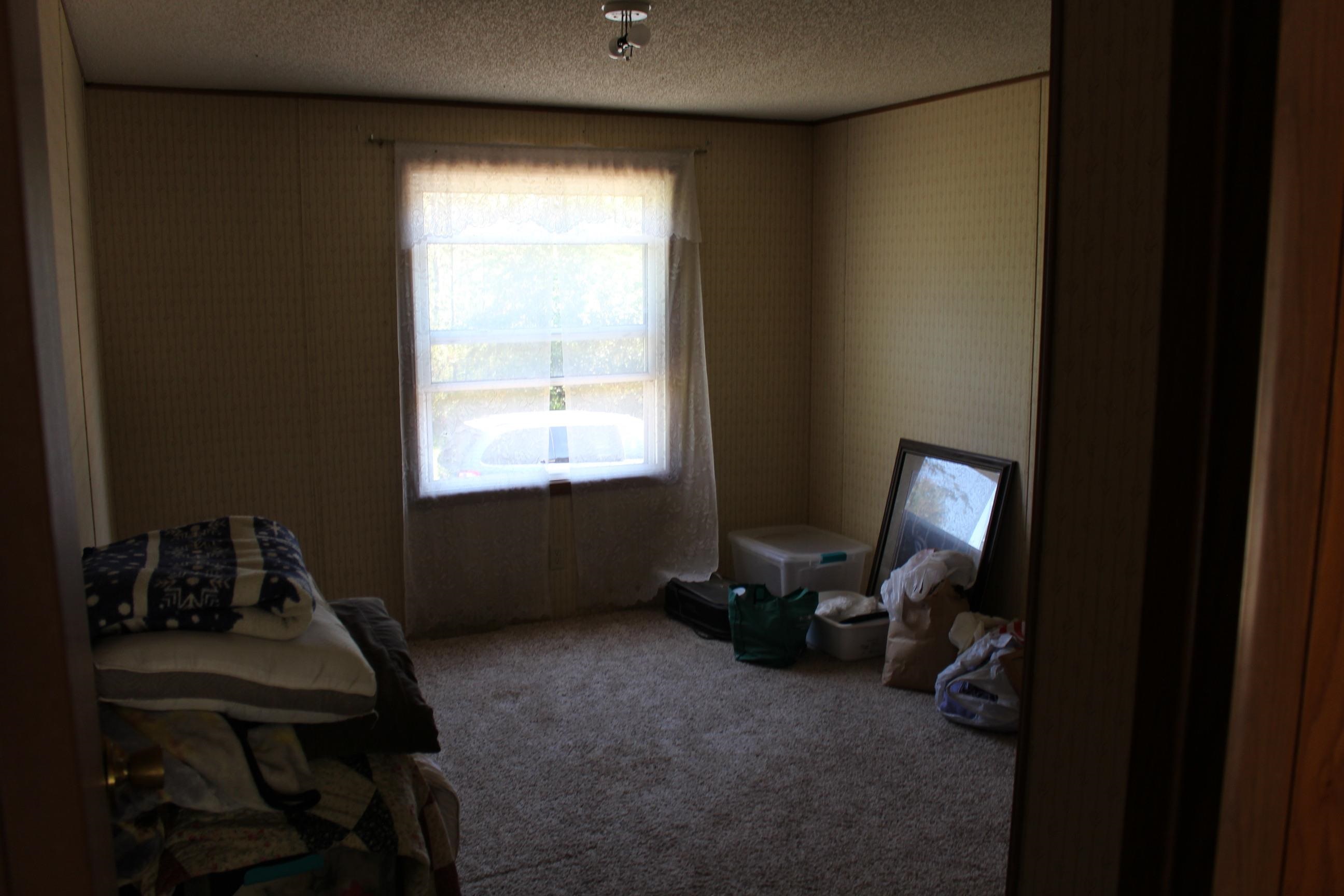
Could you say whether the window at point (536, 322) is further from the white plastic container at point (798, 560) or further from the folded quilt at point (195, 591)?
the folded quilt at point (195, 591)

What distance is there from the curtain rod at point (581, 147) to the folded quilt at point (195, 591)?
296 cm

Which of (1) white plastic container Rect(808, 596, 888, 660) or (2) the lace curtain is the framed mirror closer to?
(1) white plastic container Rect(808, 596, 888, 660)

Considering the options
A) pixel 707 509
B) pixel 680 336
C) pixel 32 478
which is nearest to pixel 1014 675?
pixel 707 509

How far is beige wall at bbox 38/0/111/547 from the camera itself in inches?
85.2

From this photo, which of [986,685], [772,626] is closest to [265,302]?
[772,626]

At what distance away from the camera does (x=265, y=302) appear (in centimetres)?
409

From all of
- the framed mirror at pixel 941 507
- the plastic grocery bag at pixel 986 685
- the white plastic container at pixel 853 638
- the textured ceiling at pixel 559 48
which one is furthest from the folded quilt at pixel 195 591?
the framed mirror at pixel 941 507

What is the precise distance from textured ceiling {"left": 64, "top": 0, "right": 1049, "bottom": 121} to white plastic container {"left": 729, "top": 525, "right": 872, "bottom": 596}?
201 cm

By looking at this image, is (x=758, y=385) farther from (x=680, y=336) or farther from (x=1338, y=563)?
(x=1338, y=563)

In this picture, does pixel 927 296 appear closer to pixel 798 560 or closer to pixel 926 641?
Result: pixel 798 560

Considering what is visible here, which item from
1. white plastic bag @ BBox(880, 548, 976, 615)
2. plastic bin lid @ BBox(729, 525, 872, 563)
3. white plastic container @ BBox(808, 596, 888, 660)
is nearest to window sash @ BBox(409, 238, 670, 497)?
plastic bin lid @ BBox(729, 525, 872, 563)

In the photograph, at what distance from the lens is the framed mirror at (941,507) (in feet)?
13.2

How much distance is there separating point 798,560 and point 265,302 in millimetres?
2534

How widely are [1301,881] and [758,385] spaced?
4345 mm
